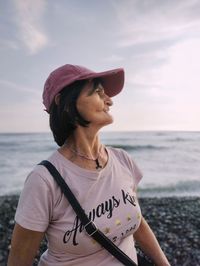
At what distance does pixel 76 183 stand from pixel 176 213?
9728 mm

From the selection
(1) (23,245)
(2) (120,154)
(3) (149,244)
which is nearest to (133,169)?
(2) (120,154)

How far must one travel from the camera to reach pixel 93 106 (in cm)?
263

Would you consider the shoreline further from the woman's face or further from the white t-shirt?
the woman's face

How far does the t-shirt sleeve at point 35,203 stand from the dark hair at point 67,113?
18.5 inches

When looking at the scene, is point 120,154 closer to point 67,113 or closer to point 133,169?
point 133,169

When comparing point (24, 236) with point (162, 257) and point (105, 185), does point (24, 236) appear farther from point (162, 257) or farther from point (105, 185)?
point (162, 257)

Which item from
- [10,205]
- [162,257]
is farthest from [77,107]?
[10,205]

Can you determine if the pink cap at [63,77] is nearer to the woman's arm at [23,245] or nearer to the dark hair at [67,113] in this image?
the dark hair at [67,113]

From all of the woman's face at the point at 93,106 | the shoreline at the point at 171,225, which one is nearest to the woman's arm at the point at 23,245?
the woman's face at the point at 93,106

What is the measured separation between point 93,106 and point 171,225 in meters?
8.29

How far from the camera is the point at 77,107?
261 cm

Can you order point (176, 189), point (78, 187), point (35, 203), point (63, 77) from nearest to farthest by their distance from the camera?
1. point (35, 203)
2. point (78, 187)
3. point (63, 77)
4. point (176, 189)

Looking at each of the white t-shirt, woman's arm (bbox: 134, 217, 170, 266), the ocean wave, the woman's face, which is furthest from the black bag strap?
the ocean wave

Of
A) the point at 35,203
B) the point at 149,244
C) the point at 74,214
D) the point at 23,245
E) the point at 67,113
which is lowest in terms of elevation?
the point at 149,244
